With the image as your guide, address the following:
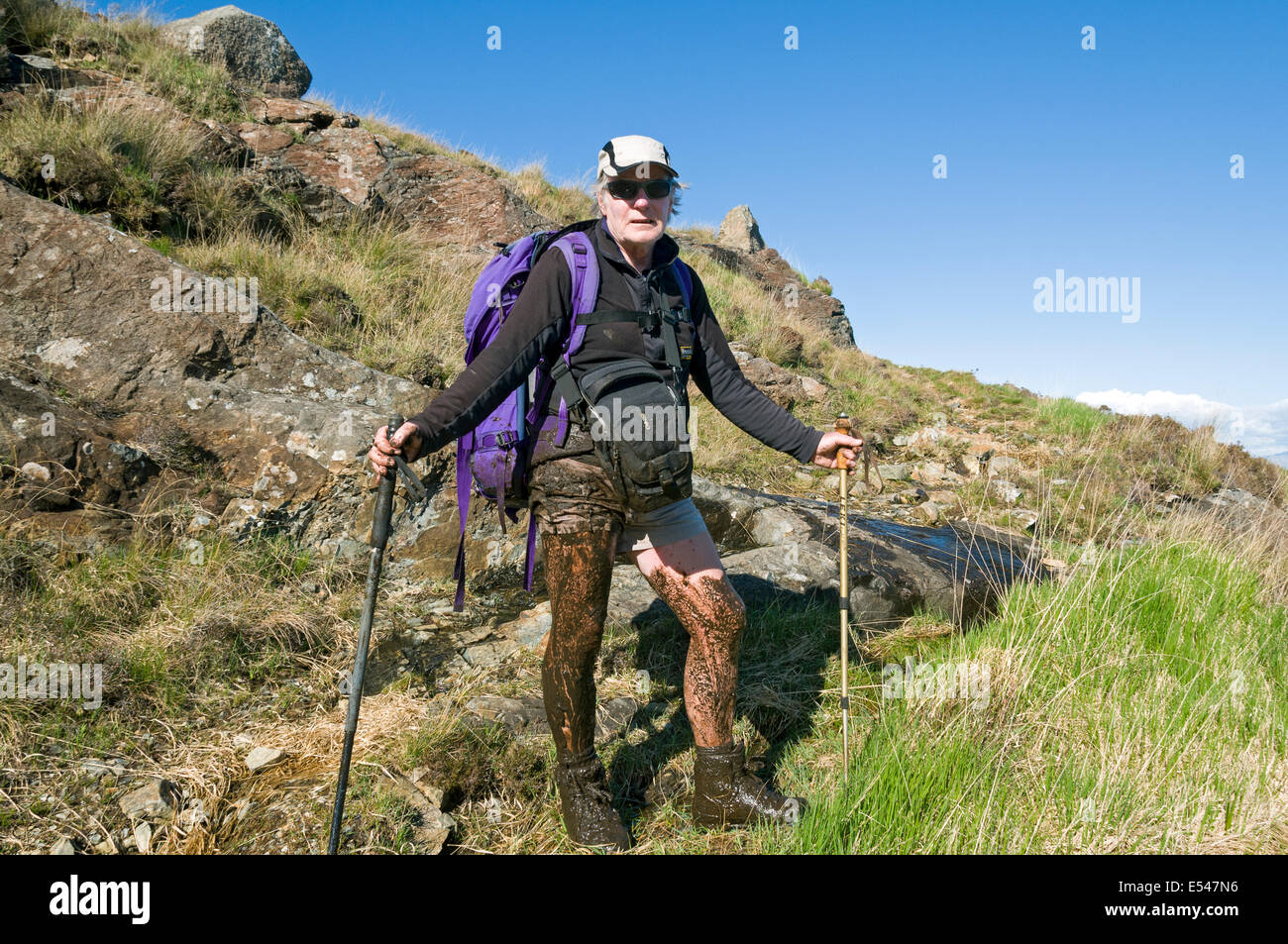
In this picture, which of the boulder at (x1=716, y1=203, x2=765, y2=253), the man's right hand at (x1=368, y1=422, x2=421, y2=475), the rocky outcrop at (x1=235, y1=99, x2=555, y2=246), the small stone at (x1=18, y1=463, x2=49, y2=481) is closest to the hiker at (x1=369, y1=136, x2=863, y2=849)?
the man's right hand at (x1=368, y1=422, x2=421, y2=475)

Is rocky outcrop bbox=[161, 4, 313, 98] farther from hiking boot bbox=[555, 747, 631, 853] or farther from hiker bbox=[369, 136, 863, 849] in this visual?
hiking boot bbox=[555, 747, 631, 853]

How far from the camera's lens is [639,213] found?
2580mm

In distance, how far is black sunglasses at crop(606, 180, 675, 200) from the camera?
257 centimetres

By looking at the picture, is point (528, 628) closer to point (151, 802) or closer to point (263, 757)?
point (263, 757)

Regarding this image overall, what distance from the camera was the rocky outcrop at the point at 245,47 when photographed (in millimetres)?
11469

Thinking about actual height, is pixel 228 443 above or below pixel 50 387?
below

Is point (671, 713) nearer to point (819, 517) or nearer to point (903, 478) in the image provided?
point (819, 517)

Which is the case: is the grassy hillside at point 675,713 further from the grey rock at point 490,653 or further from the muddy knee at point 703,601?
the muddy knee at point 703,601

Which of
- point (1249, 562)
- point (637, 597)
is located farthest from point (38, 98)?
point (1249, 562)

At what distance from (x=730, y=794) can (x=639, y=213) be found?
2162mm

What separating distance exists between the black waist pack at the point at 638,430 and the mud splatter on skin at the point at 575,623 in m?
0.23

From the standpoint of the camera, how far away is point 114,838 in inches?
99.3

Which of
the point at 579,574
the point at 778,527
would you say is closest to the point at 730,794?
the point at 579,574
